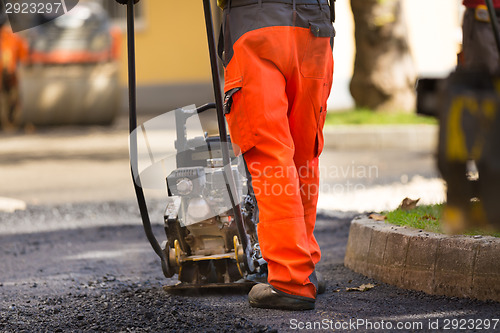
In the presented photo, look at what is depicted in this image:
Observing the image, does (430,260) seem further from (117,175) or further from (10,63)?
(10,63)

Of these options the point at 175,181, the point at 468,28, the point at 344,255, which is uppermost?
the point at 468,28

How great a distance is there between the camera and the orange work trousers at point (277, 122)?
3439mm

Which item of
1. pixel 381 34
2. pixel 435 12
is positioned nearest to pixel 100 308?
pixel 381 34

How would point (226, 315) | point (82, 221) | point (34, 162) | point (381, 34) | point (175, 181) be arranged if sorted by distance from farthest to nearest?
point (381, 34) < point (34, 162) < point (82, 221) < point (175, 181) < point (226, 315)

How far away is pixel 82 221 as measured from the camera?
641 cm

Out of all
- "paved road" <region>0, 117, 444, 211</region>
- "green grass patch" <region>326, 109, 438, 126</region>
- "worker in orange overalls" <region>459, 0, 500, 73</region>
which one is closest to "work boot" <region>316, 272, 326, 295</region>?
"worker in orange overalls" <region>459, 0, 500, 73</region>

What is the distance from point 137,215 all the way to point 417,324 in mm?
3652

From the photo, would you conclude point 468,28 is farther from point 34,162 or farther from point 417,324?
point 34,162

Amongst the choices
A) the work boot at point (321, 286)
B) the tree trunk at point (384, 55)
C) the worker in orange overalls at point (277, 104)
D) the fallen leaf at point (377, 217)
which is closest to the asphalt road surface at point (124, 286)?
the work boot at point (321, 286)

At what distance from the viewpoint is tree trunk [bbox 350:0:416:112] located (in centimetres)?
1263

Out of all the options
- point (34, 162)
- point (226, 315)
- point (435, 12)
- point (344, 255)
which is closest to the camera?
point (226, 315)

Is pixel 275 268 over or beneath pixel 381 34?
beneath

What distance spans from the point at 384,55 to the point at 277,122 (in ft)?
31.4

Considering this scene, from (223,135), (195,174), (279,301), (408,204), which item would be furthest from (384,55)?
(279,301)
